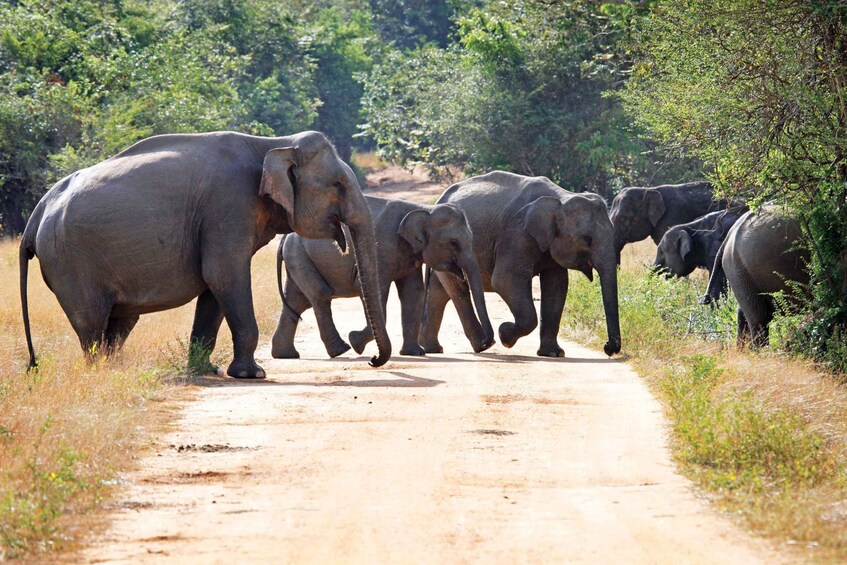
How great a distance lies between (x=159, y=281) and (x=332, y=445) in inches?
180

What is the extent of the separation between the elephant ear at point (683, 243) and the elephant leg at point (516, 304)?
20.9 feet

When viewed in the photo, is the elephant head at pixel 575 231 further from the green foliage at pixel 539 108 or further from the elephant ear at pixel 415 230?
the green foliage at pixel 539 108

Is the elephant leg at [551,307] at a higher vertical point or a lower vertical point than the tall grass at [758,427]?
lower

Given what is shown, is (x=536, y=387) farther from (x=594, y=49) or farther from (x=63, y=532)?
(x=594, y=49)

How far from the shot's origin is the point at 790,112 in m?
14.0

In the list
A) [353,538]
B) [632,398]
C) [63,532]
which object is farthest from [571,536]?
[632,398]

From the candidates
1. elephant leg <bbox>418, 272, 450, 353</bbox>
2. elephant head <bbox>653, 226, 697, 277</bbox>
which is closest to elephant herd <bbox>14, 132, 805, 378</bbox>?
elephant leg <bbox>418, 272, 450, 353</bbox>

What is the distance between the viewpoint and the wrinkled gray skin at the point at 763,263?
14.8 meters

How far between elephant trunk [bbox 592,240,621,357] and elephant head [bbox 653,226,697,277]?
6.57 meters

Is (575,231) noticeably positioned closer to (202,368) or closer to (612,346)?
(612,346)

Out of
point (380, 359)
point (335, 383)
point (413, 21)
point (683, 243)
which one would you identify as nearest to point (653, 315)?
point (380, 359)

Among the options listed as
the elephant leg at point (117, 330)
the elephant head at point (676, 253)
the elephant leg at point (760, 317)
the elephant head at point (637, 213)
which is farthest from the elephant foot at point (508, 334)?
the elephant head at point (637, 213)

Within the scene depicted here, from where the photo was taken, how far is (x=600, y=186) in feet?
124

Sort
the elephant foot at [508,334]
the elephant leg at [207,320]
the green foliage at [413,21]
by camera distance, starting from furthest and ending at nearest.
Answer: the green foliage at [413,21] < the elephant foot at [508,334] < the elephant leg at [207,320]
